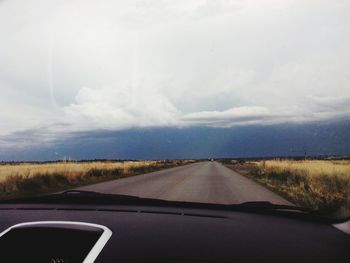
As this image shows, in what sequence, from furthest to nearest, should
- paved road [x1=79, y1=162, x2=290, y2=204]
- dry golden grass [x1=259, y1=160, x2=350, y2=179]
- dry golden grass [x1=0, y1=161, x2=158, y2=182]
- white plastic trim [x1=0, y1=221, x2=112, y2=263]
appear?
1. dry golden grass [x1=0, y1=161, x2=158, y2=182]
2. dry golden grass [x1=259, y1=160, x2=350, y2=179]
3. paved road [x1=79, y1=162, x2=290, y2=204]
4. white plastic trim [x1=0, y1=221, x2=112, y2=263]

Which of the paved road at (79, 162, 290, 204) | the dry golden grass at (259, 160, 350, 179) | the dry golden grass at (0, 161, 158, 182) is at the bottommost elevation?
the paved road at (79, 162, 290, 204)

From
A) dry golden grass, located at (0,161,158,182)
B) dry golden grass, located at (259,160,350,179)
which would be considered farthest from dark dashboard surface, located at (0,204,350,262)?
dry golden grass, located at (0,161,158,182)

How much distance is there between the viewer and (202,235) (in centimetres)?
321

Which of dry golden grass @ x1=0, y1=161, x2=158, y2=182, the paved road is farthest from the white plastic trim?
dry golden grass @ x1=0, y1=161, x2=158, y2=182

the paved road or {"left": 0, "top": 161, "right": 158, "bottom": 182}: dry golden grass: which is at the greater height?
{"left": 0, "top": 161, "right": 158, "bottom": 182}: dry golden grass

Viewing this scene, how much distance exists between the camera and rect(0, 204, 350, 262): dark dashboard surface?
9.50 ft

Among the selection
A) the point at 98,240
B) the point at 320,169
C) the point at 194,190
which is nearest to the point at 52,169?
the point at 194,190

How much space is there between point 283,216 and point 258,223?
1.24ft

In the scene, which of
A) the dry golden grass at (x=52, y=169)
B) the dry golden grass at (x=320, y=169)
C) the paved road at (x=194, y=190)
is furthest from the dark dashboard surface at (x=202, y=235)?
the dry golden grass at (x=52, y=169)

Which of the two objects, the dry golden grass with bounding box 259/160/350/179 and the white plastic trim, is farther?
the dry golden grass with bounding box 259/160/350/179

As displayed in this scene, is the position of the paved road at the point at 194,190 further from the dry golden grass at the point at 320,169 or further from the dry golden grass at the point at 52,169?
the dry golden grass at the point at 52,169

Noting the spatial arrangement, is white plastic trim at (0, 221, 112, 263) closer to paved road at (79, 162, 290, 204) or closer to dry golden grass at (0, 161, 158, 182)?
paved road at (79, 162, 290, 204)

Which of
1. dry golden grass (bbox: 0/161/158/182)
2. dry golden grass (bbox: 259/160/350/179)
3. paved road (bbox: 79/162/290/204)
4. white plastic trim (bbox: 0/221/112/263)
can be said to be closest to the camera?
white plastic trim (bbox: 0/221/112/263)

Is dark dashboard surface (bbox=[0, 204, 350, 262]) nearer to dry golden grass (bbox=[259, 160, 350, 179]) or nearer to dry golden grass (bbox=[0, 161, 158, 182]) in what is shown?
dry golden grass (bbox=[259, 160, 350, 179])
